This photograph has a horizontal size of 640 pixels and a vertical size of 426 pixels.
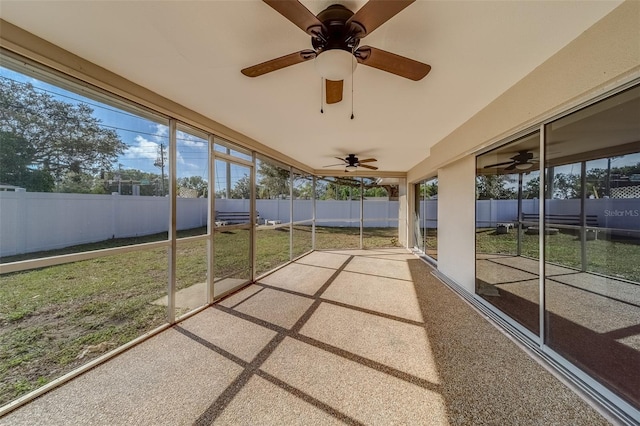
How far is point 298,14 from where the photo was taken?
122cm

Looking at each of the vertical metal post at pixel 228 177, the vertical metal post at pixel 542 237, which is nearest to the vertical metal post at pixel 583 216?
the vertical metal post at pixel 542 237

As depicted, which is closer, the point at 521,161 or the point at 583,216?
the point at 583,216

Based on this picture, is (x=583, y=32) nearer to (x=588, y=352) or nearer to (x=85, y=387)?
(x=588, y=352)

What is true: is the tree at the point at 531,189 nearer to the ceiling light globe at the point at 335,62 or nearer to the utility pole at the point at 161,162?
the ceiling light globe at the point at 335,62

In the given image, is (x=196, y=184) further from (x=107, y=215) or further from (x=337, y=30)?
(x=337, y=30)

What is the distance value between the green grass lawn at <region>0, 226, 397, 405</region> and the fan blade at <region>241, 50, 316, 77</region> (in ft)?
6.78

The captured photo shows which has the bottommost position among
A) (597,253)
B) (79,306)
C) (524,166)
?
(79,306)

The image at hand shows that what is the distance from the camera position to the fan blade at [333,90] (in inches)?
73.4

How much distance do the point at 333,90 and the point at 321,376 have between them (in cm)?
227

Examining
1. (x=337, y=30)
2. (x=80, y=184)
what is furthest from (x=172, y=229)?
(x=337, y=30)

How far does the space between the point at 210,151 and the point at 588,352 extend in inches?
174

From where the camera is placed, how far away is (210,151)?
132 inches

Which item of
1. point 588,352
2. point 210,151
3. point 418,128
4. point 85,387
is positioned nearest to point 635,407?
point 588,352

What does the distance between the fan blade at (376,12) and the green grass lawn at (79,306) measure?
2.70 m
